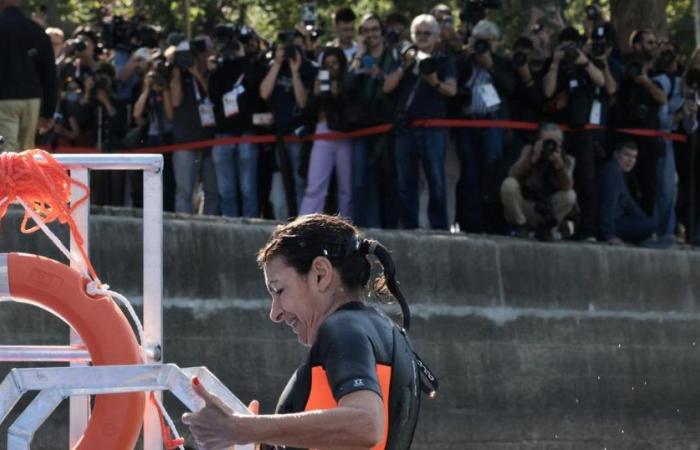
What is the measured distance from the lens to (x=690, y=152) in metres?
12.7

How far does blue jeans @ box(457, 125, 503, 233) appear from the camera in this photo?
11484 mm

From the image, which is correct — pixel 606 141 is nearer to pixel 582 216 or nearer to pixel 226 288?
pixel 582 216

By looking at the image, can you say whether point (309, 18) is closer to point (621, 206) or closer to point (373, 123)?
point (373, 123)

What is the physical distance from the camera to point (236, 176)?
11.8 m

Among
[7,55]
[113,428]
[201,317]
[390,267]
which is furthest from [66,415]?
[390,267]

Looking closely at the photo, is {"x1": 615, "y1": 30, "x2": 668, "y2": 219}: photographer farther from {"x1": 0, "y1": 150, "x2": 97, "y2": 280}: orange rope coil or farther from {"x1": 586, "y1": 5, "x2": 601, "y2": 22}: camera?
{"x1": 0, "y1": 150, "x2": 97, "y2": 280}: orange rope coil

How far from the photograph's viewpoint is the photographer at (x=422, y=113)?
36.4ft

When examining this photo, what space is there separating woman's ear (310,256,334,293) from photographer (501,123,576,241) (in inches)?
287

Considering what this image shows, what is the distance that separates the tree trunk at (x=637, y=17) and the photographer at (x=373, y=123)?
4510mm

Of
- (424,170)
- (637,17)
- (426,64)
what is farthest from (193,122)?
(637,17)

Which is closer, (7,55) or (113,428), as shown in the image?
(113,428)

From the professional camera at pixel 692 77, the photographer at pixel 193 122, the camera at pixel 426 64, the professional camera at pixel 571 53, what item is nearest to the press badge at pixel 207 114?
the photographer at pixel 193 122

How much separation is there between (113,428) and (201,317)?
464 cm

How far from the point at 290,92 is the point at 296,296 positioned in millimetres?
7652
